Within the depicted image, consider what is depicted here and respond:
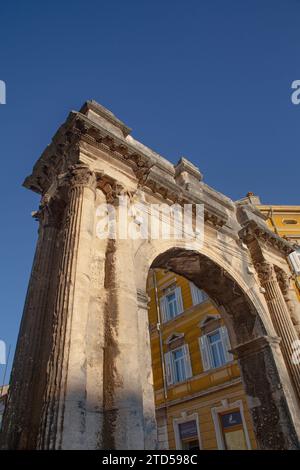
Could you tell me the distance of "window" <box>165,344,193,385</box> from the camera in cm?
1368

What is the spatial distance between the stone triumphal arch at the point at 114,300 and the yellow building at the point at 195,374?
2.99 metres

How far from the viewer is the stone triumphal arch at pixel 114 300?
3.67 metres

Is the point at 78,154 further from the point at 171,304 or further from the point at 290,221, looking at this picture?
the point at 290,221

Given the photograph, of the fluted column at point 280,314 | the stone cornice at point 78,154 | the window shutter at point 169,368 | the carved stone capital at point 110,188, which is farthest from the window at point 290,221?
the carved stone capital at point 110,188

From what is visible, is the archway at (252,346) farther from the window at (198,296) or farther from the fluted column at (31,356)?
the window at (198,296)

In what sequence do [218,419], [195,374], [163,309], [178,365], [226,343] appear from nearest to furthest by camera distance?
1. [218,419]
2. [226,343]
3. [195,374]
4. [178,365]
5. [163,309]

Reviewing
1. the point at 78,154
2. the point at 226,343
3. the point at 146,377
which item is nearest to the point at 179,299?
the point at 226,343

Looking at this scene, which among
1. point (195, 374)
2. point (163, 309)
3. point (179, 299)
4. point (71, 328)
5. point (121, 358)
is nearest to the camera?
point (71, 328)

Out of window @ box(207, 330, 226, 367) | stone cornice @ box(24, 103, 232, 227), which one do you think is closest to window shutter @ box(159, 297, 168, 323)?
window @ box(207, 330, 226, 367)

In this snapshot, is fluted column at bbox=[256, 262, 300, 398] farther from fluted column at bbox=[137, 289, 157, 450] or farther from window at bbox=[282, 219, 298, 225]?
window at bbox=[282, 219, 298, 225]

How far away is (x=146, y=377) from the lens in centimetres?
446

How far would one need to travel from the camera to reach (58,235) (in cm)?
573

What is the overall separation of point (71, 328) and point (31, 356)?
37.3 inches
